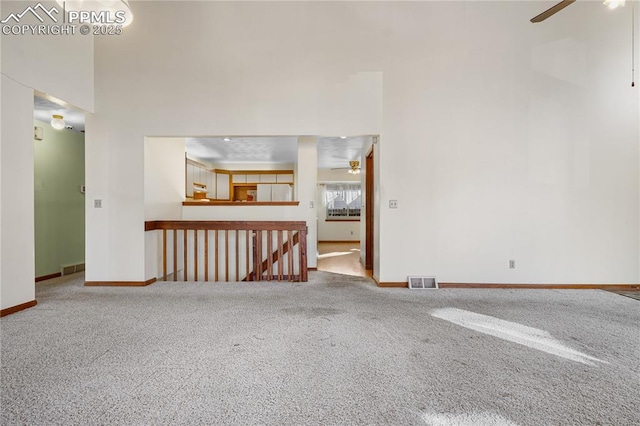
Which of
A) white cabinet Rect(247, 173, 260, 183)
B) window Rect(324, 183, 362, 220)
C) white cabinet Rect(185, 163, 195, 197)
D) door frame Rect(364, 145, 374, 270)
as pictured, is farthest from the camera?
window Rect(324, 183, 362, 220)

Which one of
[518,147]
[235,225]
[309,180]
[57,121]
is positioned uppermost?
[57,121]

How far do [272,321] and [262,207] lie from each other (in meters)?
2.71

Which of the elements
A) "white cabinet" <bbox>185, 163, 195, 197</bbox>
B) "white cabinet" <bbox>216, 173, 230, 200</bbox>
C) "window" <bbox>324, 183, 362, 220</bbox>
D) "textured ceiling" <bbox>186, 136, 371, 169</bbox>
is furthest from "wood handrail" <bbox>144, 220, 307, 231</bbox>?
"window" <bbox>324, 183, 362, 220</bbox>

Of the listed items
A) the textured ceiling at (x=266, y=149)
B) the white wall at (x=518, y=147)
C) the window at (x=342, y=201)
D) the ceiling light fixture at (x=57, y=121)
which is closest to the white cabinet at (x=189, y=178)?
the textured ceiling at (x=266, y=149)

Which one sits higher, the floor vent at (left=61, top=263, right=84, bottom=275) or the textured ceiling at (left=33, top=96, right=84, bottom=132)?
the textured ceiling at (left=33, top=96, right=84, bottom=132)

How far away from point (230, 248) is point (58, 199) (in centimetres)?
278

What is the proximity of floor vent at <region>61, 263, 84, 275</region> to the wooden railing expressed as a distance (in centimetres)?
158

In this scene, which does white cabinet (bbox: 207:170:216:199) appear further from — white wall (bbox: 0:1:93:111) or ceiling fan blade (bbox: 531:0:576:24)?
ceiling fan blade (bbox: 531:0:576:24)

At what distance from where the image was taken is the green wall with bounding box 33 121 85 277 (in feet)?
14.4

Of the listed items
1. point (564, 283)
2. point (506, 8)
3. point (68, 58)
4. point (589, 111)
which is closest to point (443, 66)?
point (506, 8)

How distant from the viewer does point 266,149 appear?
23.4 ft

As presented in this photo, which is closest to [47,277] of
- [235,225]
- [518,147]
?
[235,225]

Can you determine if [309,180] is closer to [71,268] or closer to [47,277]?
[71,268]

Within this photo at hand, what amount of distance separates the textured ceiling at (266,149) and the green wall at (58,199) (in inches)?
78.5
